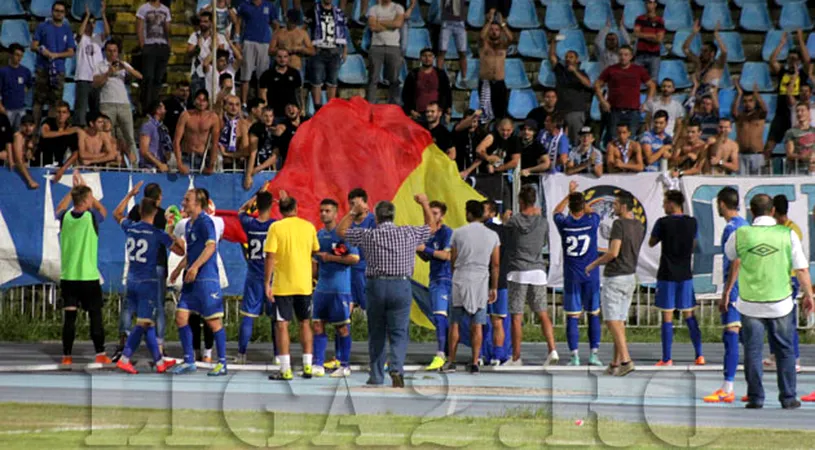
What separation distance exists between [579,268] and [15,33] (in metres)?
11.8

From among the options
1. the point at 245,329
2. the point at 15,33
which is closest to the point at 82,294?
the point at 245,329

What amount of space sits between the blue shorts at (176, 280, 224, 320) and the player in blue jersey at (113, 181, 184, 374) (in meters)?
0.45

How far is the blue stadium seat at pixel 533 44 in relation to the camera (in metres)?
25.4

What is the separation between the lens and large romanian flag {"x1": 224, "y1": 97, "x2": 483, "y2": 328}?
1850cm

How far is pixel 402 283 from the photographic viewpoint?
14422mm

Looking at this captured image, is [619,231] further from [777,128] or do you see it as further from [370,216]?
[777,128]

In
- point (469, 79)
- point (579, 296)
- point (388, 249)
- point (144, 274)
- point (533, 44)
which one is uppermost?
point (533, 44)

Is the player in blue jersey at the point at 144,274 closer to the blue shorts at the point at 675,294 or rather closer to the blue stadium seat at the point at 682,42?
the blue shorts at the point at 675,294

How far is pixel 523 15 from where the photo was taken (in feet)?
85.2

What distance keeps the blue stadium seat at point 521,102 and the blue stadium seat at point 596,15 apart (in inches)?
79.7

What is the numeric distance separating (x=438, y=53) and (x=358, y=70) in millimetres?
1524

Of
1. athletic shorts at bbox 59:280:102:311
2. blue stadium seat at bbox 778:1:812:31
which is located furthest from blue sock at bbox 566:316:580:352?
blue stadium seat at bbox 778:1:812:31

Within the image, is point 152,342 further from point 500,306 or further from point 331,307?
point 500,306


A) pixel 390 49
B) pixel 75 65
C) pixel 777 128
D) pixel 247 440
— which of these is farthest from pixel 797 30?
pixel 247 440
